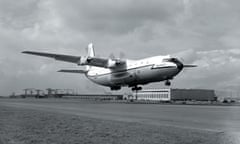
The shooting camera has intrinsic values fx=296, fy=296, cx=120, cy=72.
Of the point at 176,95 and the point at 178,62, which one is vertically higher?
the point at 178,62

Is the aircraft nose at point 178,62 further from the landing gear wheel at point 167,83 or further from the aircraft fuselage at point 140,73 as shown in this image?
the landing gear wheel at point 167,83

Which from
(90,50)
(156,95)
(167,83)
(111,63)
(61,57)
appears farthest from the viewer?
(156,95)

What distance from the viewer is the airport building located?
112950 mm

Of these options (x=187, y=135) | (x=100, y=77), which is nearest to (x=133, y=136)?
(x=187, y=135)

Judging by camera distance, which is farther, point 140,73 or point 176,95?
point 176,95

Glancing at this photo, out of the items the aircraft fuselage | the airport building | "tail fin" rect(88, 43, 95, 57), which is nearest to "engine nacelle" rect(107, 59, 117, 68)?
the aircraft fuselage

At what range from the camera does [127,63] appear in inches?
1898

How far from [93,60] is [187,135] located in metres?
40.0

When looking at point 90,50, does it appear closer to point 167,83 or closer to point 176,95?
point 167,83

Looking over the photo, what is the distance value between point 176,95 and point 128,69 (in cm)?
7041

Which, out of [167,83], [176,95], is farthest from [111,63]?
[176,95]

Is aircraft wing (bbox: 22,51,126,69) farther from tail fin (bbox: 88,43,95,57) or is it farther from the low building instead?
the low building

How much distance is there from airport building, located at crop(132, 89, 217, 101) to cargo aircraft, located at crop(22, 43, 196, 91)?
200ft

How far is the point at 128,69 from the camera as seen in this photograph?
4675 centimetres
